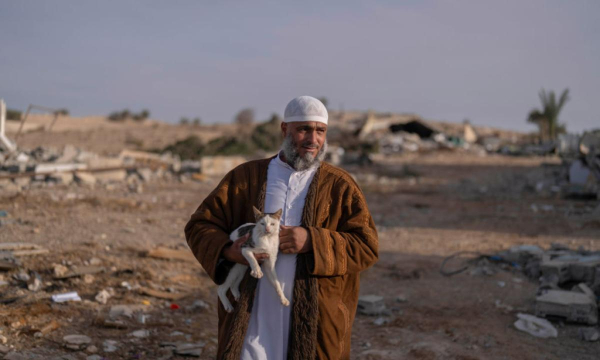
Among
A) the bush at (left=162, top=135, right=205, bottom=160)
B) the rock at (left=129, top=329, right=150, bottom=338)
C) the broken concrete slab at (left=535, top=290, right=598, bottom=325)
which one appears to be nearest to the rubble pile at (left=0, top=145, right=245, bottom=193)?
the bush at (left=162, top=135, right=205, bottom=160)

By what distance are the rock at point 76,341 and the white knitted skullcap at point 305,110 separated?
9.50 feet

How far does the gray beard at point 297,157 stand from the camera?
2707 mm

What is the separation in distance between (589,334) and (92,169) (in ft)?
37.0

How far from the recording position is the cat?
7.84 feet

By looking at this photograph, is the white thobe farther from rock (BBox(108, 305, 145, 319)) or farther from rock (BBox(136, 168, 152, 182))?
rock (BBox(136, 168, 152, 182))

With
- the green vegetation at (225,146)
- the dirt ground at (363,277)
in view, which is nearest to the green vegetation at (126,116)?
the green vegetation at (225,146)

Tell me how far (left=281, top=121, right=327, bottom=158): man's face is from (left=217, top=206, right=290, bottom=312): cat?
0.39 metres

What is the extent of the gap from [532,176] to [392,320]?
1506cm

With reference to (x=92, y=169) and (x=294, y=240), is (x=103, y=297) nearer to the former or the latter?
(x=294, y=240)

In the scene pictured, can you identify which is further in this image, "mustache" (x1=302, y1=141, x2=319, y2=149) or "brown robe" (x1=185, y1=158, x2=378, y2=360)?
"mustache" (x1=302, y1=141, x2=319, y2=149)

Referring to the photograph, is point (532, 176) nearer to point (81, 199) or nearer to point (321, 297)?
point (81, 199)

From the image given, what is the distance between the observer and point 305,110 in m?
2.64

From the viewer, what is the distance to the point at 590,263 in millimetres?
6363

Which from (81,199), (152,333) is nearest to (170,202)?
(81,199)
